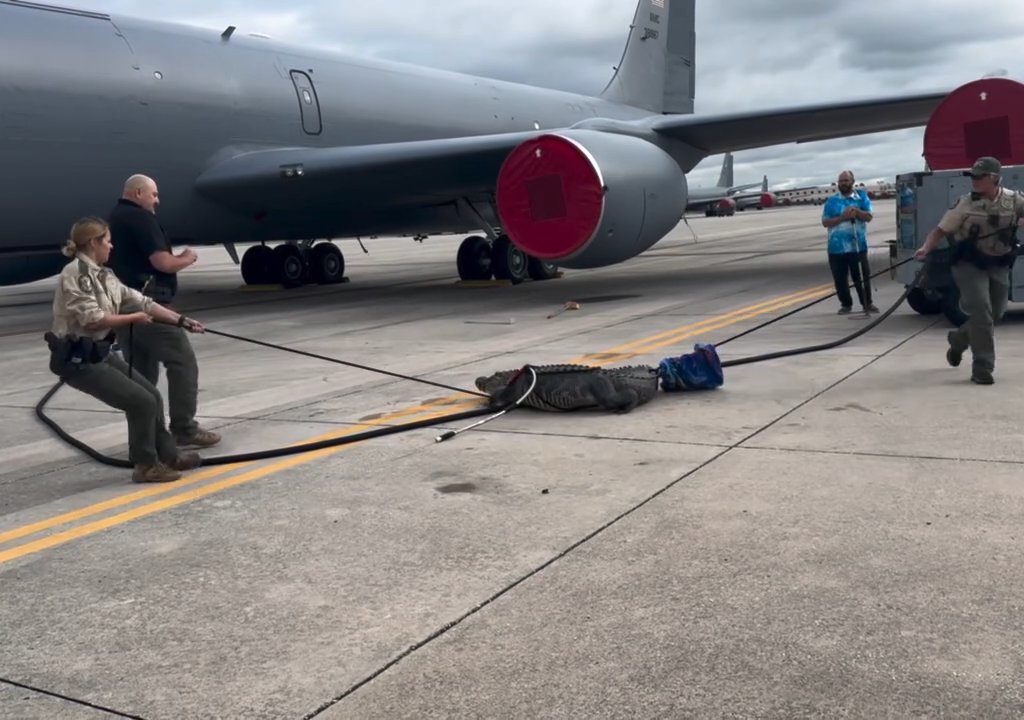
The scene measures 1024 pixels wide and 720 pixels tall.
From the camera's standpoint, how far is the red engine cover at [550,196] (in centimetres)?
1179

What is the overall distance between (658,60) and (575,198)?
37.3ft

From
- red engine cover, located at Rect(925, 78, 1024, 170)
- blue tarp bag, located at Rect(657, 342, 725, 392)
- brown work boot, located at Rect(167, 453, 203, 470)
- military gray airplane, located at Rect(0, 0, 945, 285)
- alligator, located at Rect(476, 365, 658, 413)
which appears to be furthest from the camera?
military gray airplane, located at Rect(0, 0, 945, 285)

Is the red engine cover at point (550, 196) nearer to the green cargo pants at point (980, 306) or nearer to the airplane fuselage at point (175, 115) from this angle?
the airplane fuselage at point (175, 115)

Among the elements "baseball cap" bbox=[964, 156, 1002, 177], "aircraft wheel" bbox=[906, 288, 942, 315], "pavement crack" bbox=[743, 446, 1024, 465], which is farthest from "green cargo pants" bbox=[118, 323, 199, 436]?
"aircraft wheel" bbox=[906, 288, 942, 315]

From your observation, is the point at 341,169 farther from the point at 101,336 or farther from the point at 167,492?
the point at 167,492

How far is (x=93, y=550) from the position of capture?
13.1 ft

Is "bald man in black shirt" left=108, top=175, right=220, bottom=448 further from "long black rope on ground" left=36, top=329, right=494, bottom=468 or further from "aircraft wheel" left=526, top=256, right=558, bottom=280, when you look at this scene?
"aircraft wheel" left=526, top=256, right=558, bottom=280

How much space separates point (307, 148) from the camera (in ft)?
46.3

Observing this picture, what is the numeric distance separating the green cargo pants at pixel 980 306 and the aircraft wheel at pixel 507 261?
32.3 ft

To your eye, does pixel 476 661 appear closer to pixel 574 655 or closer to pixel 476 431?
pixel 574 655

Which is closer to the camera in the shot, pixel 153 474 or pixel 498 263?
pixel 153 474

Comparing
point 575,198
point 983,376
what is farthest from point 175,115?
point 983,376

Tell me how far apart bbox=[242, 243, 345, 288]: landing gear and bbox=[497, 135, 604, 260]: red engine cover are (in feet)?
22.3

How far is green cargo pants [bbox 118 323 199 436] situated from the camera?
5598 mm
